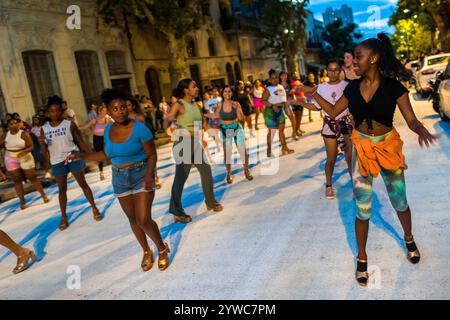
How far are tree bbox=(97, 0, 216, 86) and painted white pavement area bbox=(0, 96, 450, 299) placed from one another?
1052 cm

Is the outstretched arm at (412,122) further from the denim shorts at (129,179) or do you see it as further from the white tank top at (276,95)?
the white tank top at (276,95)

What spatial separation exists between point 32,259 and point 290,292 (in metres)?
3.16

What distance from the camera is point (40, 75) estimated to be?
1359cm

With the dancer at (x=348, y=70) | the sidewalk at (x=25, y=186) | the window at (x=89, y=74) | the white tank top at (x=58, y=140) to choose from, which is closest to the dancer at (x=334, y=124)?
the dancer at (x=348, y=70)

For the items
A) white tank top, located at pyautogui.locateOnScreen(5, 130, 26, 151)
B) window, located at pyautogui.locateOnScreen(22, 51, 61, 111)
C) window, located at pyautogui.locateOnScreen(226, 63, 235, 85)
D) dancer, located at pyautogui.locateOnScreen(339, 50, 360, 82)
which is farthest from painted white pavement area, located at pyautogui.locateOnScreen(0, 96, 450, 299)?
window, located at pyautogui.locateOnScreen(226, 63, 235, 85)

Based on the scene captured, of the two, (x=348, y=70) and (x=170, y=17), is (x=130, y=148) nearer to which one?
(x=348, y=70)

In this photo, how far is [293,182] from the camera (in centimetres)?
610

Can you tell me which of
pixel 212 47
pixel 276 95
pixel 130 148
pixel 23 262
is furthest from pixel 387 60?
pixel 212 47

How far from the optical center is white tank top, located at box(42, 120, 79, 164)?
5344 millimetres

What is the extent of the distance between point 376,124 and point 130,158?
7.11ft

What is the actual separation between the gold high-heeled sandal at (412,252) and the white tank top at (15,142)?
244 inches

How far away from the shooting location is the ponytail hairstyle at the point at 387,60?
9.27 ft

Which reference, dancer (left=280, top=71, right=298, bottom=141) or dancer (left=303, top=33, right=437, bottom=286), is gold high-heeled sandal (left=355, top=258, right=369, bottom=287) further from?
dancer (left=280, top=71, right=298, bottom=141)
